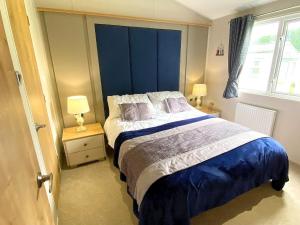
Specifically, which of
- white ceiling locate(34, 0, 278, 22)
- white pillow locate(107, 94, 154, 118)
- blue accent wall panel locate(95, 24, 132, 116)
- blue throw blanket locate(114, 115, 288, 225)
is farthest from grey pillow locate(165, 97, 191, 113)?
white ceiling locate(34, 0, 278, 22)

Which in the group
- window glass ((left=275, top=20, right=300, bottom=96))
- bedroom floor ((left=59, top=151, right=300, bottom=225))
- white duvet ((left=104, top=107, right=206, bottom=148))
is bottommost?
bedroom floor ((left=59, top=151, right=300, bottom=225))

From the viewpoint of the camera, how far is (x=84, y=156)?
2445 mm

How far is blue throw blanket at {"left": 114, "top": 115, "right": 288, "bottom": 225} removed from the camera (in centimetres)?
126

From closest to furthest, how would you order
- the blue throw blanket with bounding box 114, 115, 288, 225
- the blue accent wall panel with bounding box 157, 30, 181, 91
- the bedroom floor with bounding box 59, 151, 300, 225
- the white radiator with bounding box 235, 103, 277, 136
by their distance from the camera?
the blue throw blanket with bounding box 114, 115, 288, 225, the bedroom floor with bounding box 59, 151, 300, 225, the white radiator with bounding box 235, 103, 277, 136, the blue accent wall panel with bounding box 157, 30, 181, 91

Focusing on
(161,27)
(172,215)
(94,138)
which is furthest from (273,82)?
(94,138)

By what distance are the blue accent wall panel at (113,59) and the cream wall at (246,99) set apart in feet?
5.86

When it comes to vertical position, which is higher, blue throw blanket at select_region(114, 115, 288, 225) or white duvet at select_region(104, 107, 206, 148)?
Answer: white duvet at select_region(104, 107, 206, 148)

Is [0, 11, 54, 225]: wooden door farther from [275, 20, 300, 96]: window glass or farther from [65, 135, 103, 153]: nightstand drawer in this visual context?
[275, 20, 300, 96]: window glass

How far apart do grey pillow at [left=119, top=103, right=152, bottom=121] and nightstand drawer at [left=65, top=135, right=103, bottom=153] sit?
1.67 feet

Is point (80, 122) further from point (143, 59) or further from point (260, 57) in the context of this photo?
point (260, 57)

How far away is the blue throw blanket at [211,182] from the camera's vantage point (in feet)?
4.15

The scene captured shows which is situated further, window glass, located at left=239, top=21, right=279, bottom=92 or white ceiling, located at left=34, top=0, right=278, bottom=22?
window glass, located at left=239, top=21, right=279, bottom=92

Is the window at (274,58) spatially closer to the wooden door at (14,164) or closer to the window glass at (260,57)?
the window glass at (260,57)

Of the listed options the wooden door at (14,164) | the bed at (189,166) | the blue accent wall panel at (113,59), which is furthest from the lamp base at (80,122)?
the wooden door at (14,164)
